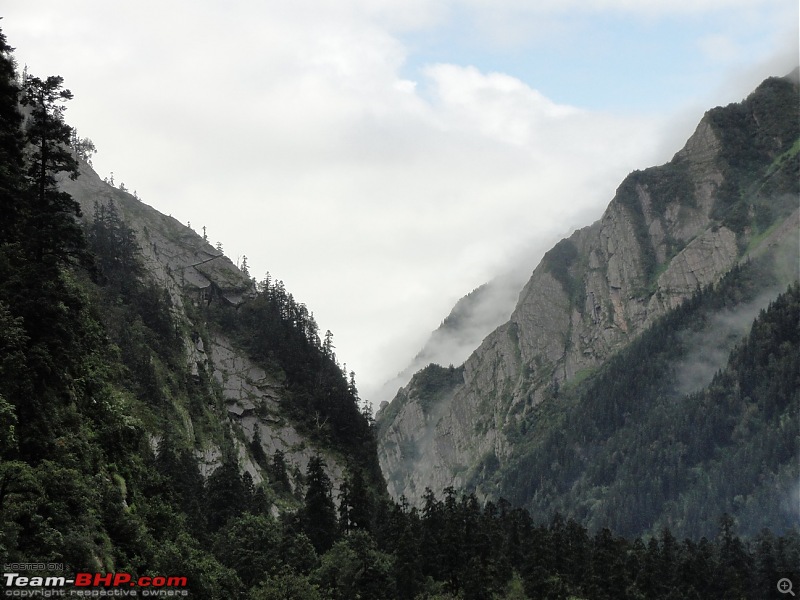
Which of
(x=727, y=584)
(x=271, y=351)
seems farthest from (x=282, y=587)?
(x=271, y=351)

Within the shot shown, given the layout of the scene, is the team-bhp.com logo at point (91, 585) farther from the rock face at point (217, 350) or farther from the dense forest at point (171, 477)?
the rock face at point (217, 350)

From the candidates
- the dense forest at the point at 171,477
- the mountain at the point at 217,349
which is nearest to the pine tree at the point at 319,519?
the dense forest at the point at 171,477

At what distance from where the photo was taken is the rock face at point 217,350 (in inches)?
→ 5876

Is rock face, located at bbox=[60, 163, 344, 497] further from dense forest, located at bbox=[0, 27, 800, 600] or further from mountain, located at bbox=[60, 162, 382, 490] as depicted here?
dense forest, located at bbox=[0, 27, 800, 600]

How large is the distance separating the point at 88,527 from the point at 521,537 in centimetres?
7711

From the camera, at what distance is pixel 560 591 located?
3713 inches

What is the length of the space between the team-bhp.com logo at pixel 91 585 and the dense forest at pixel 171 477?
0.75 meters

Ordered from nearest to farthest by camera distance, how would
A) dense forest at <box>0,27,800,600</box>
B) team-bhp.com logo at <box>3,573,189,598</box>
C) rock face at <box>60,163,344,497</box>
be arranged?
1. team-bhp.com logo at <box>3,573,189,598</box>
2. dense forest at <box>0,27,800,600</box>
3. rock face at <box>60,163,344,497</box>

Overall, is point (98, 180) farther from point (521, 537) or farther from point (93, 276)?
point (93, 276)

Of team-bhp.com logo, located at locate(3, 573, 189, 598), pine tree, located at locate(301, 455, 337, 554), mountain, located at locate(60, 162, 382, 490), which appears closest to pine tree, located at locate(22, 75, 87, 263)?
team-bhp.com logo, located at locate(3, 573, 189, 598)

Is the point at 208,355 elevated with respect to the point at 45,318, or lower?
elevated

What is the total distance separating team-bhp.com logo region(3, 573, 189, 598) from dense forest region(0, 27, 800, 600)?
752 mm

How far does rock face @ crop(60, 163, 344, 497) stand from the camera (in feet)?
490

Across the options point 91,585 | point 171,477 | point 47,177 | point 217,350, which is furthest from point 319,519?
point 217,350
